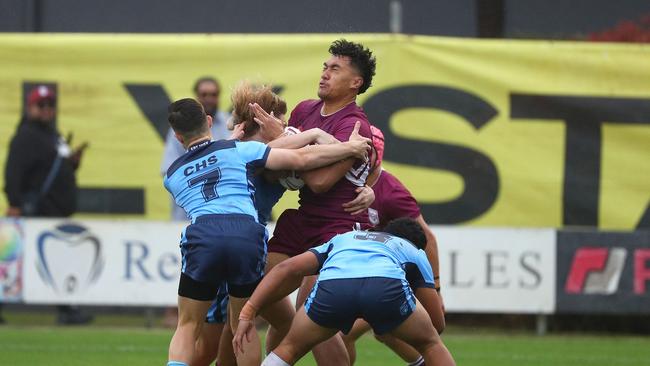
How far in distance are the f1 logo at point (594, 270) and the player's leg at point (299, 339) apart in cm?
585

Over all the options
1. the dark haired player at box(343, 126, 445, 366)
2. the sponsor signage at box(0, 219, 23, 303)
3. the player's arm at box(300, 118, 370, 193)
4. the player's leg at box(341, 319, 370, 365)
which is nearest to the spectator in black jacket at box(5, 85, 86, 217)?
the sponsor signage at box(0, 219, 23, 303)

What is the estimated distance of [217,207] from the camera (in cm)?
768

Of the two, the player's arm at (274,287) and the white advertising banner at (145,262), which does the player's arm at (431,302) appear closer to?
the player's arm at (274,287)

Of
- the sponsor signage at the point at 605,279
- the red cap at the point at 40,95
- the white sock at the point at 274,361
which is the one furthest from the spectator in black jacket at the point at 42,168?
the white sock at the point at 274,361

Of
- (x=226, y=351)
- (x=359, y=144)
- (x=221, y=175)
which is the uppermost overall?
(x=359, y=144)

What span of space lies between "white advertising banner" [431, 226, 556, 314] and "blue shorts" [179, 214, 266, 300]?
17.7 ft

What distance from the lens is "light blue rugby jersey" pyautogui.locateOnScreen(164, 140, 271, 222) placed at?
769 centimetres

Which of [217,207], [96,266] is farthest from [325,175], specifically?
[96,266]

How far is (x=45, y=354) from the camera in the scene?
1084 centimetres

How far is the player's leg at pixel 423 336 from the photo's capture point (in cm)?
762

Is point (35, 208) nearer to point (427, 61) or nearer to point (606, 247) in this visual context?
point (427, 61)

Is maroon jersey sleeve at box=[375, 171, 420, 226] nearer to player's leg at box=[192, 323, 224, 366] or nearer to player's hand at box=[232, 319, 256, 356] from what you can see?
player's leg at box=[192, 323, 224, 366]

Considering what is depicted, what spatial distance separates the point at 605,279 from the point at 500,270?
3.23 feet

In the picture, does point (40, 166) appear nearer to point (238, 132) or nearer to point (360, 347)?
point (360, 347)
